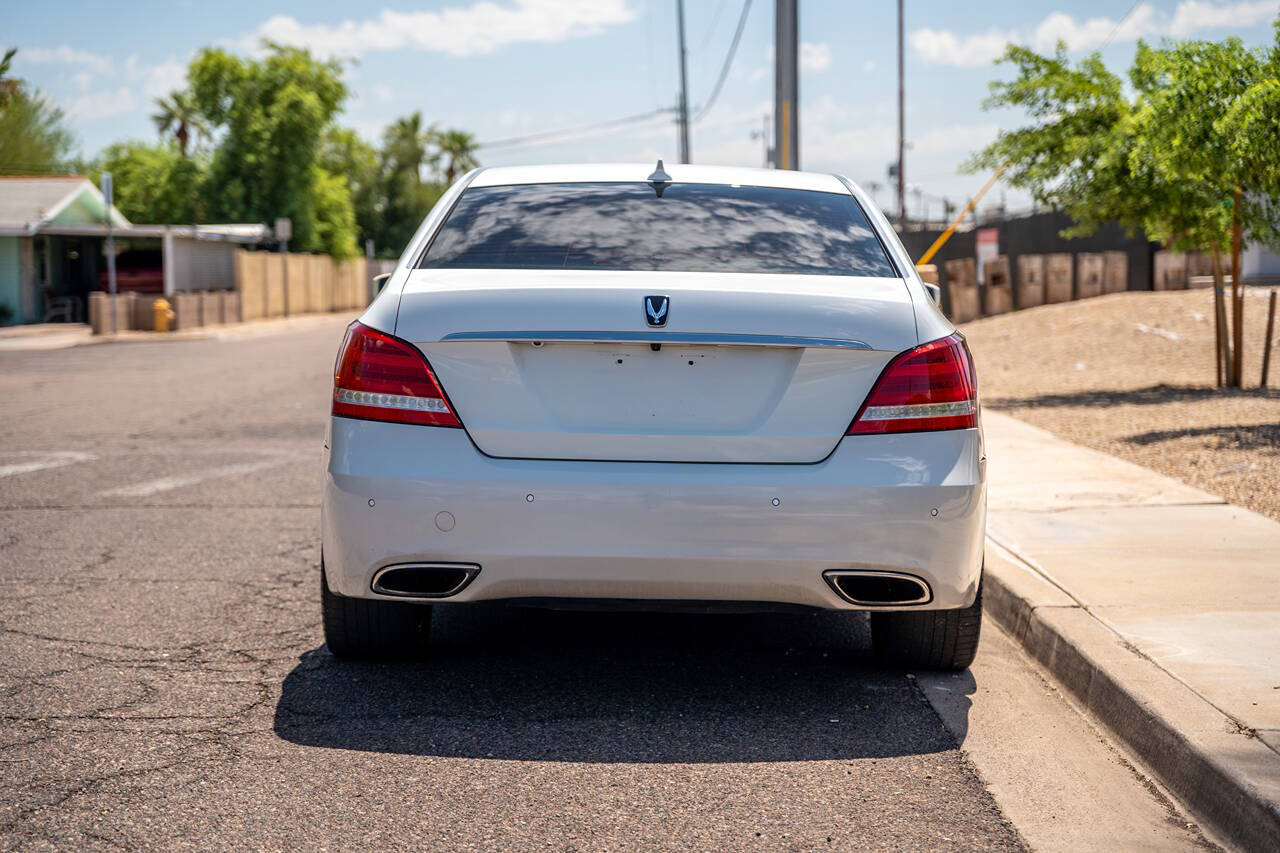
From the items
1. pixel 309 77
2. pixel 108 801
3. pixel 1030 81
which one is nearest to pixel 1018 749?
pixel 108 801

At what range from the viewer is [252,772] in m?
3.95

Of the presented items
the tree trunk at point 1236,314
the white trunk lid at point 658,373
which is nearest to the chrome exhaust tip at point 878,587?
the white trunk lid at point 658,373

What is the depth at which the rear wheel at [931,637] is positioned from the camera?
15.8 feet

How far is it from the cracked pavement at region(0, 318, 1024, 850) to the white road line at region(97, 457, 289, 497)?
1585mm

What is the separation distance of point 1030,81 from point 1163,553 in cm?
978

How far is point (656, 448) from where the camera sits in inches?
167

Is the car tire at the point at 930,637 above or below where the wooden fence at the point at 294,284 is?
below

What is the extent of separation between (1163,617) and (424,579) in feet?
8.88

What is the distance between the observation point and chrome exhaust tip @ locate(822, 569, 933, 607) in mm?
4266

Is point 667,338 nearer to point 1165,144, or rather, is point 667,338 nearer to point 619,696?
point 619,696

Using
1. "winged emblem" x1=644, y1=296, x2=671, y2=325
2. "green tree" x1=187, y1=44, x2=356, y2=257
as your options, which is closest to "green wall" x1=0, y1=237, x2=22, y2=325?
"green tree" x1=187, y1=44, x2=356, y2=257

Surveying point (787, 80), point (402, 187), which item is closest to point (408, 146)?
point (402, 187)

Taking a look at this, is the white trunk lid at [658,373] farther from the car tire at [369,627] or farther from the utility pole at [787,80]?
the utility pole at [787,80]

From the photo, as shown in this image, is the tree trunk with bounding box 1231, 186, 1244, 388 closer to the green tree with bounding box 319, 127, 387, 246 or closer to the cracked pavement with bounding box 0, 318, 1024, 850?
the cracked pavement with bounding box 0, 318, 1024, 850
